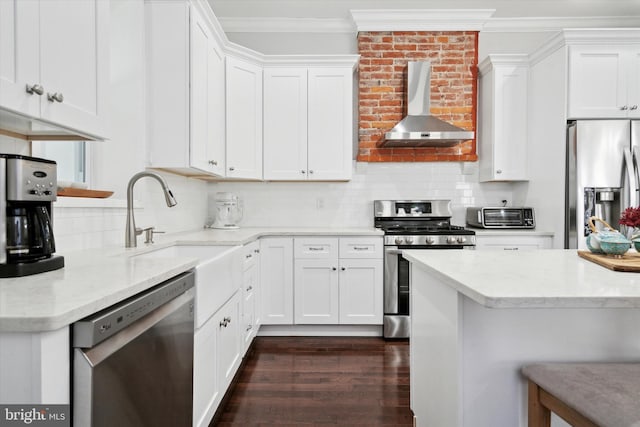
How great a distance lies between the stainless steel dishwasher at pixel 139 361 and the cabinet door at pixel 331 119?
239 cm

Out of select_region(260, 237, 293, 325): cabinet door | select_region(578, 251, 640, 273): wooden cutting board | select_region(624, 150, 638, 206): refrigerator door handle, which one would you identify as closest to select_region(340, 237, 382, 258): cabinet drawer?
select_region(260, 237, 293, 325): cabinet door

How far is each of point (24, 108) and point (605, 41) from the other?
4057 mm

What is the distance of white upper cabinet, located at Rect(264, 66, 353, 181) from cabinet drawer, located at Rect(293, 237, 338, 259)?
0.65 meters

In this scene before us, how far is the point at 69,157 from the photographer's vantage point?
2.18 metres

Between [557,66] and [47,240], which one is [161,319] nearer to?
[47,240]

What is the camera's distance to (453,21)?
12.6ft

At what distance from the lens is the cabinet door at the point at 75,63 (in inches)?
49.2

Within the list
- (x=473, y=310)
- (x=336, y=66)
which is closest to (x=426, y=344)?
(x=473, y=310)

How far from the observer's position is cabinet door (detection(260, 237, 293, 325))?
3.46 meters

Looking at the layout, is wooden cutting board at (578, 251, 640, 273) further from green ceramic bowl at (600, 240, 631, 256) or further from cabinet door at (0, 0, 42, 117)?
cabinet door at (0, 0, 42, 117)

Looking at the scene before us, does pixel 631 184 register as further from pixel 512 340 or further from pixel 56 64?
pixel 56 64

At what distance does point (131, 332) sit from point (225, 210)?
262 cm

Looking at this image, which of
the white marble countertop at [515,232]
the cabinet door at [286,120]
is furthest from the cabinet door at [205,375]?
the white marble countertop at [515,232]

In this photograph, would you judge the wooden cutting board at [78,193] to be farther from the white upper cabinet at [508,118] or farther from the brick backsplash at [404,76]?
the white upper cabinet at [508,118]
